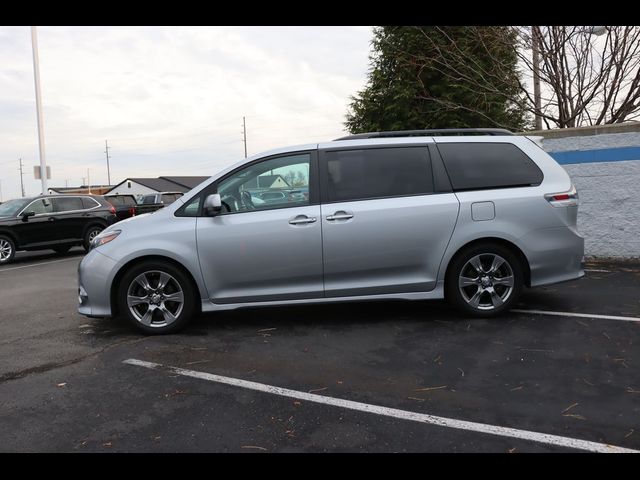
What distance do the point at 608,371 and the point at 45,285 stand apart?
819cm

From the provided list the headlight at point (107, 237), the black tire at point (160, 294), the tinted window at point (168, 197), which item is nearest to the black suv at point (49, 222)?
Result: the headlight at point (107, 237)

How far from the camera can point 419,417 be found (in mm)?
3154

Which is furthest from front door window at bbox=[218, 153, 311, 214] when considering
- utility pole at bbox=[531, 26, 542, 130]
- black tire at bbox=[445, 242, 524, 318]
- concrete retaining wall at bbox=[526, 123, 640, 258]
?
utility pole at bbox=[531, 26, 542, 130]

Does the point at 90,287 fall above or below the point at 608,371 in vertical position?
above

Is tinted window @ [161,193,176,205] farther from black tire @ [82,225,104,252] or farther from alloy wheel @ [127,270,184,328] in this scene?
alloy wheel @ [127,270,184,328]

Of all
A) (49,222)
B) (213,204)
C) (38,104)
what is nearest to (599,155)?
(213,204)

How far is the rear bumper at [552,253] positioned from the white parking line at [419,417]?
2.56 meters

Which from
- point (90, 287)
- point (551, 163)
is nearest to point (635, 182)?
point (551, 163)

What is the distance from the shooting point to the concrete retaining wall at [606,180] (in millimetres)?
7949

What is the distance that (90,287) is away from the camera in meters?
5.04
